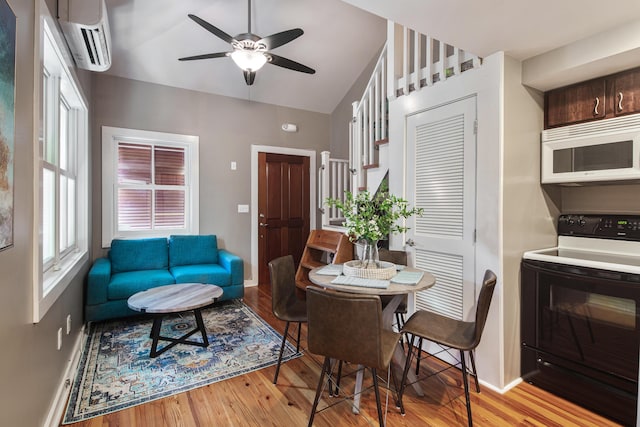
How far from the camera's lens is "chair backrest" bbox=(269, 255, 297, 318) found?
2.37 metres

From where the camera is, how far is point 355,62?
486 cm

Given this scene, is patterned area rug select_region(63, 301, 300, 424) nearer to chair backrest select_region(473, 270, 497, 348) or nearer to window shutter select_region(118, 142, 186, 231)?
window shutter select_region(118, 142, 186, 231)

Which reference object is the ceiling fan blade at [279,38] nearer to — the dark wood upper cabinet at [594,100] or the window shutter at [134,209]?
the dark wood upper cabinet at [594,100]

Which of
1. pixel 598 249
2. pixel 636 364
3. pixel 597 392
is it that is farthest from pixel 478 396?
pixel 598 249

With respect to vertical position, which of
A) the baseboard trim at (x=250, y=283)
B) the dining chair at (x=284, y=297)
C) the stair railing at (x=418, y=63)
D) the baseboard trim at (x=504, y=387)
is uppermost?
the stair railing at (x=418, y=63)

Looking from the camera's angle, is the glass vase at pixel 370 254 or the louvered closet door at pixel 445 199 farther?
the louvered closet door at pixel 445 199

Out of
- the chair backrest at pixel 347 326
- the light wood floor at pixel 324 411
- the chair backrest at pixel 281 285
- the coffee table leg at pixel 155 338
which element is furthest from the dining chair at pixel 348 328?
the coffee table leg at pixel 155 338

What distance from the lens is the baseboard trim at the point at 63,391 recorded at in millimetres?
1801

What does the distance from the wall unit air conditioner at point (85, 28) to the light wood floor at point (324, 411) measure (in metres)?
2.53

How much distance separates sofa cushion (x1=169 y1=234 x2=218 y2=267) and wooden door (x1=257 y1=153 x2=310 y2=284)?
816mm

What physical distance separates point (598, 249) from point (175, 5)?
455cm

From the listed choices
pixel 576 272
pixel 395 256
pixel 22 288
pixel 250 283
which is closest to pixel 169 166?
pixel 250 283

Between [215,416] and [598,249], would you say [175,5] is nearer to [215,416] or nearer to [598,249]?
[215,416]

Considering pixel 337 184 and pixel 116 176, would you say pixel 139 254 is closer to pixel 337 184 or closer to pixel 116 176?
pixel 116 176
